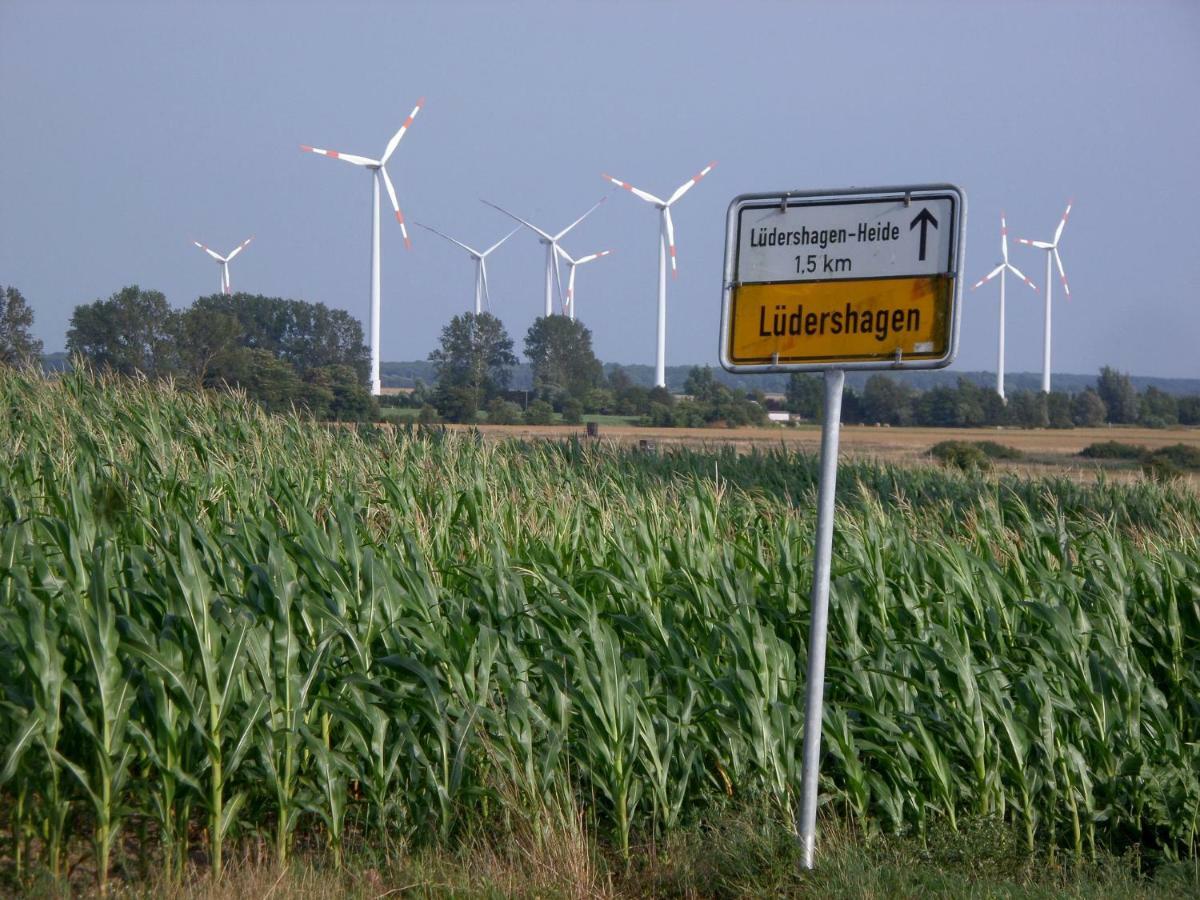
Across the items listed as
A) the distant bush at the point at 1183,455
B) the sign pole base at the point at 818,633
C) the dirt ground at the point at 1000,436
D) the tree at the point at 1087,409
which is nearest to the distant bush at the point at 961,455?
the dirt ground at the point at 1000,436

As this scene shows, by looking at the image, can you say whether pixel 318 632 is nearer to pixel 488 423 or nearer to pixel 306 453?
pixel 306 453

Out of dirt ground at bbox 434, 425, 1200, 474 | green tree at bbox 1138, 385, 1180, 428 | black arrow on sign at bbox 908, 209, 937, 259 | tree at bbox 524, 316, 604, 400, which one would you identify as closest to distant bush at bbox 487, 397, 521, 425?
dirt ground at bbox 434, 425, 1200, 474

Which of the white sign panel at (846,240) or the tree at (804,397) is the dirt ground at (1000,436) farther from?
the white sign panel at (846,240)

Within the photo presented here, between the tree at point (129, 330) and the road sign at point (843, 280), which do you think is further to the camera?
the tree at point (129, 330)

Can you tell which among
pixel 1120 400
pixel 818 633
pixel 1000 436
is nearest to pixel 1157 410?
pixel 1120 400

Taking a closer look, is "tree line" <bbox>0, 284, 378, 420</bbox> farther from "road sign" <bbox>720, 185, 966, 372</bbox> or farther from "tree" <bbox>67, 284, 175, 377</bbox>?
"road sign" <bbox>720, 185, 966, 372</bbox>

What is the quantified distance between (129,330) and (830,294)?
3437 cm

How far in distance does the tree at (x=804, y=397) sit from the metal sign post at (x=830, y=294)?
7974 centimetres

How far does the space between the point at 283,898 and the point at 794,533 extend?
5327 millimetres

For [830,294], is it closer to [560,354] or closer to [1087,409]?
[560,354]

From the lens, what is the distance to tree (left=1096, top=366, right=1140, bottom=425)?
345 ft

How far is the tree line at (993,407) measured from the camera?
9500cm

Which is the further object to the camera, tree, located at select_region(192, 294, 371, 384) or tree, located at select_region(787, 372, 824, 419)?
tree, located at select_region(787, 372, 824, 419)

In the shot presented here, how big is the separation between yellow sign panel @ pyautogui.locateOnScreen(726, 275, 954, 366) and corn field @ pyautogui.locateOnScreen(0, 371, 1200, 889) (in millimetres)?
1918
